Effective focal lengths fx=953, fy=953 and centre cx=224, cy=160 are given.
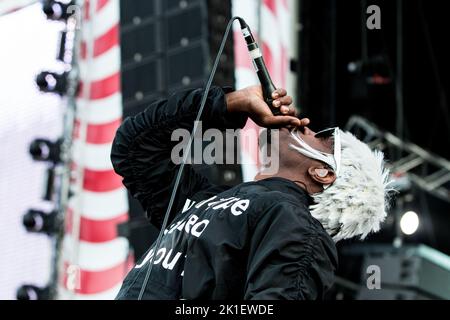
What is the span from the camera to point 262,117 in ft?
7.50

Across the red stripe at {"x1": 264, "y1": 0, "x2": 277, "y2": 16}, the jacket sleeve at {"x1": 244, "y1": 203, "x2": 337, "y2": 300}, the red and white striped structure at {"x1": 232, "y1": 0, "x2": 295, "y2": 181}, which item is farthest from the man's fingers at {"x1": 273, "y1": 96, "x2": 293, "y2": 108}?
the red stripe at {"x1": 264, "y1": 0, "x2": 277, "y2": 16}

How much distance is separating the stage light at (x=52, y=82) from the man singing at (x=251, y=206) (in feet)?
9.56

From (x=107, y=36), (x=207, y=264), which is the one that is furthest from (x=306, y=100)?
(x=207, y=264)

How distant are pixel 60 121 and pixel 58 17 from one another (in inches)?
27.1

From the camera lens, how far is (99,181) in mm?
5430

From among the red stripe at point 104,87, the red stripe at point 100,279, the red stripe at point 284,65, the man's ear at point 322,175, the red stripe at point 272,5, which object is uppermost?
the red stripe at point 272,5

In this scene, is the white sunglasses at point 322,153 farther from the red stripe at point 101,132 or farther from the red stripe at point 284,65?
the red stripe at point 101,132

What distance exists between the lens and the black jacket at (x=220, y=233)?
6.52ft

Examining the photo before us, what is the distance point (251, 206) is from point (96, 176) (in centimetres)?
343

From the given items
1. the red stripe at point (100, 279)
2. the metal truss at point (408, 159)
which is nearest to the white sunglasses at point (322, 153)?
the red stripe at point (100, 279)

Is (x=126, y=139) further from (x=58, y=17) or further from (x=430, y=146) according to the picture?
(x=430, y=146)

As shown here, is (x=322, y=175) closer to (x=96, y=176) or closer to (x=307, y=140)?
(x=307, y=140)

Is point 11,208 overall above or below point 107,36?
below

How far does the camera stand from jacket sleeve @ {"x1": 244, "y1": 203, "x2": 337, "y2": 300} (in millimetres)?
1943
